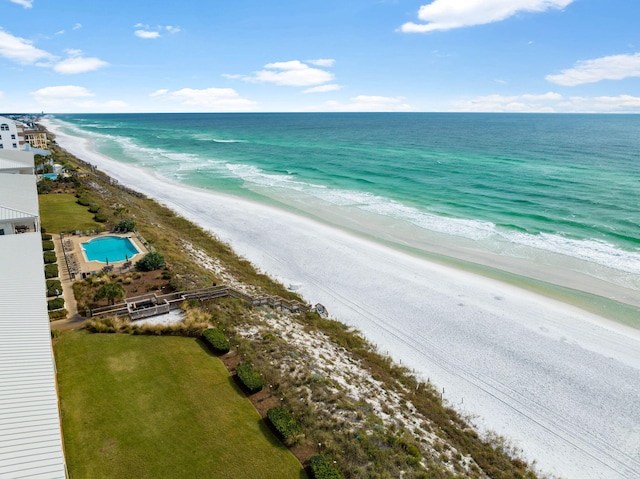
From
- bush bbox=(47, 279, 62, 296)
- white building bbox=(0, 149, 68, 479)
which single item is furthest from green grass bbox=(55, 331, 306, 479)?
bush bbox=(47, 279, 62, 296)

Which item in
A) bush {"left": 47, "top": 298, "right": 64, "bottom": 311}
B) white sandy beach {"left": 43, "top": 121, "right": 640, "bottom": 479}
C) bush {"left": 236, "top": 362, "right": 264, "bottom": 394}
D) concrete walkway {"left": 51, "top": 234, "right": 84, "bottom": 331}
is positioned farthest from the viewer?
bush {"left": 47, "top": 298, "right": 64, "bottom": 311}

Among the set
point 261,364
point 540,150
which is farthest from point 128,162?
point 540,150

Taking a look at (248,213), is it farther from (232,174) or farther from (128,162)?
(128,162)

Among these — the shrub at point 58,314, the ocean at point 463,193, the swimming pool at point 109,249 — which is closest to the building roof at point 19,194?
the swimming pool at point 109,249

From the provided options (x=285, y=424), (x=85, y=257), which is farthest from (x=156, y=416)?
(x=85, y=257)

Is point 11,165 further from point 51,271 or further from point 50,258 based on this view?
point 51,271

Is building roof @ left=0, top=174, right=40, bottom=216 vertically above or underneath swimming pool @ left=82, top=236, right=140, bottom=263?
above

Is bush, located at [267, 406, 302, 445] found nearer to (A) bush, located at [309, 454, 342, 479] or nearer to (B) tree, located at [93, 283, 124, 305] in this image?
(A) bush, located at [309, 454, 342, 479]
